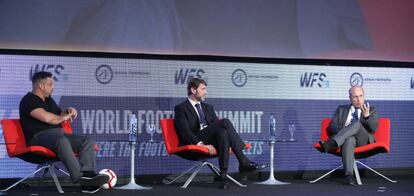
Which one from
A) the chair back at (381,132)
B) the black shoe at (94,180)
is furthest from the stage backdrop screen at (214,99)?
the black shoe at (94,180)

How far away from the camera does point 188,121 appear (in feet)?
20.9

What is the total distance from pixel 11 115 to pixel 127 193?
1.59 metres

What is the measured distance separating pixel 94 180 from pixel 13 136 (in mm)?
837

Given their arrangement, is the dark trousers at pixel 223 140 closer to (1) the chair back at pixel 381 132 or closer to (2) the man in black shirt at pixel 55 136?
(2) the man in black shirt at pixel 55 136

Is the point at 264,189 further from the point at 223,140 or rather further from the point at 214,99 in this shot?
the point at 214,99

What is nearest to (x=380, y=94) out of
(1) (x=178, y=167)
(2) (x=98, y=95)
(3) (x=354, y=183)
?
(3) (x=354, y=183)

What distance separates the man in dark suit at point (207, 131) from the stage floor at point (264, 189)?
229 mm

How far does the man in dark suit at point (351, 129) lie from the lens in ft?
21.1

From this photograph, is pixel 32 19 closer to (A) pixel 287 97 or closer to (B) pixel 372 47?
(A) pixel 287 97

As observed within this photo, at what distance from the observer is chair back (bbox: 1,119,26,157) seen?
18.8ft

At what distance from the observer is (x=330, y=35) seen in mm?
7617

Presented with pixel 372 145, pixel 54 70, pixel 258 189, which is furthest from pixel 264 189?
pixel 54 70

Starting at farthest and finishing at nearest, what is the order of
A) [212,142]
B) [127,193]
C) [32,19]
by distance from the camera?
[32,19] < [212,142] < [127,193]

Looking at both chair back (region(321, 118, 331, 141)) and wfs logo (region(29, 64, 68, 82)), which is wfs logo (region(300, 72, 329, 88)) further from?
wfs logo (region(29, 64, 68, 82))
